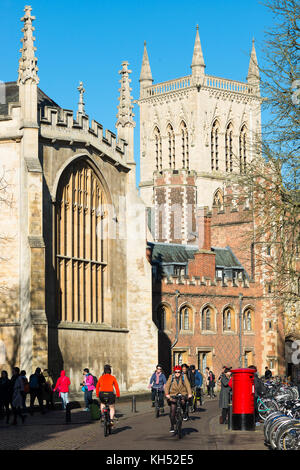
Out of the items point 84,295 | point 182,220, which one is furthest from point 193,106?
point 84,295

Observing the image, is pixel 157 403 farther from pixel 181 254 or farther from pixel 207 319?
pixel 181 254

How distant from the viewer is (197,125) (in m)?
95.5

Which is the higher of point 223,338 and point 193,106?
point 193,106

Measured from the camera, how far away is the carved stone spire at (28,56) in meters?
31.7

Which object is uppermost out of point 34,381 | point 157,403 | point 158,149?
point 158,149

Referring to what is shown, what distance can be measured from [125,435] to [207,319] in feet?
103

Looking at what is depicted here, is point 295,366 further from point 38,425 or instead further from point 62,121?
point 38,425

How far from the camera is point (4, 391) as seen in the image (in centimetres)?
2422

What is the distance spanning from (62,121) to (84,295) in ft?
22.8

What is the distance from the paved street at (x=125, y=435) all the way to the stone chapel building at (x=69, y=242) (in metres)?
5.91

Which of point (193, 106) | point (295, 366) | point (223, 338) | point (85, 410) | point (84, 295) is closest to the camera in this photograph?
point (85, 410)

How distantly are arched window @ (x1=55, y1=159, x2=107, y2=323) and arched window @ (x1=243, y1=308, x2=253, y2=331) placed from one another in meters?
18.0

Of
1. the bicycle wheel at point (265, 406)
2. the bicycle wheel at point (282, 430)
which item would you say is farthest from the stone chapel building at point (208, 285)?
the bicycle wheel at point (282, 430)

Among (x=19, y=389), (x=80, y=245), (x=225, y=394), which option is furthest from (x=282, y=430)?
(x=80, y=245)
